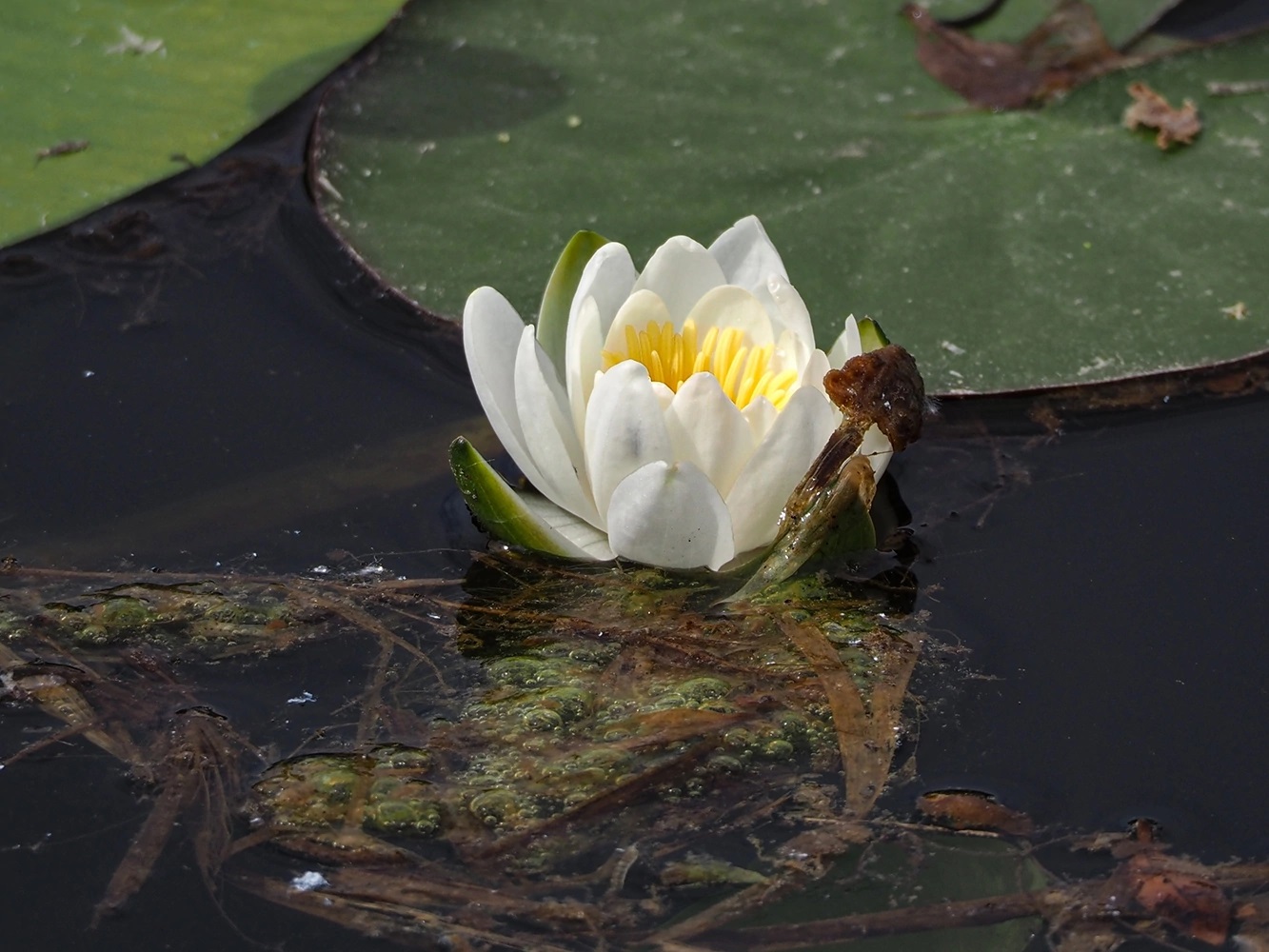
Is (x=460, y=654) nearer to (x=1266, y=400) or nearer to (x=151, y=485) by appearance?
(x=151, y=485)

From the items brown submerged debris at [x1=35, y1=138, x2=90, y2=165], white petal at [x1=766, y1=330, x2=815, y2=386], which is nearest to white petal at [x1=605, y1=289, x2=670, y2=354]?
white petal at [x1=766, y1=330, x2=815, y2=386]

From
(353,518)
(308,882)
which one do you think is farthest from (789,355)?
(308,882)

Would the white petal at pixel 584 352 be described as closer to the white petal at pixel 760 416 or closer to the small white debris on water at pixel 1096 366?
the white petal at pixel 760 416

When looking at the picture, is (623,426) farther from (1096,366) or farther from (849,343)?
(1096,366)

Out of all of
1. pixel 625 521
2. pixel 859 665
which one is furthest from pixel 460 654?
pixel 859 665

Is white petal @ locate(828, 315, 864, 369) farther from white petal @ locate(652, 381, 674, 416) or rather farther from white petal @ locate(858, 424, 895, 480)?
white petal @ locate(652, 381, 674, 416)

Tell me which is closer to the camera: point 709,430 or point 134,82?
point 709,430
